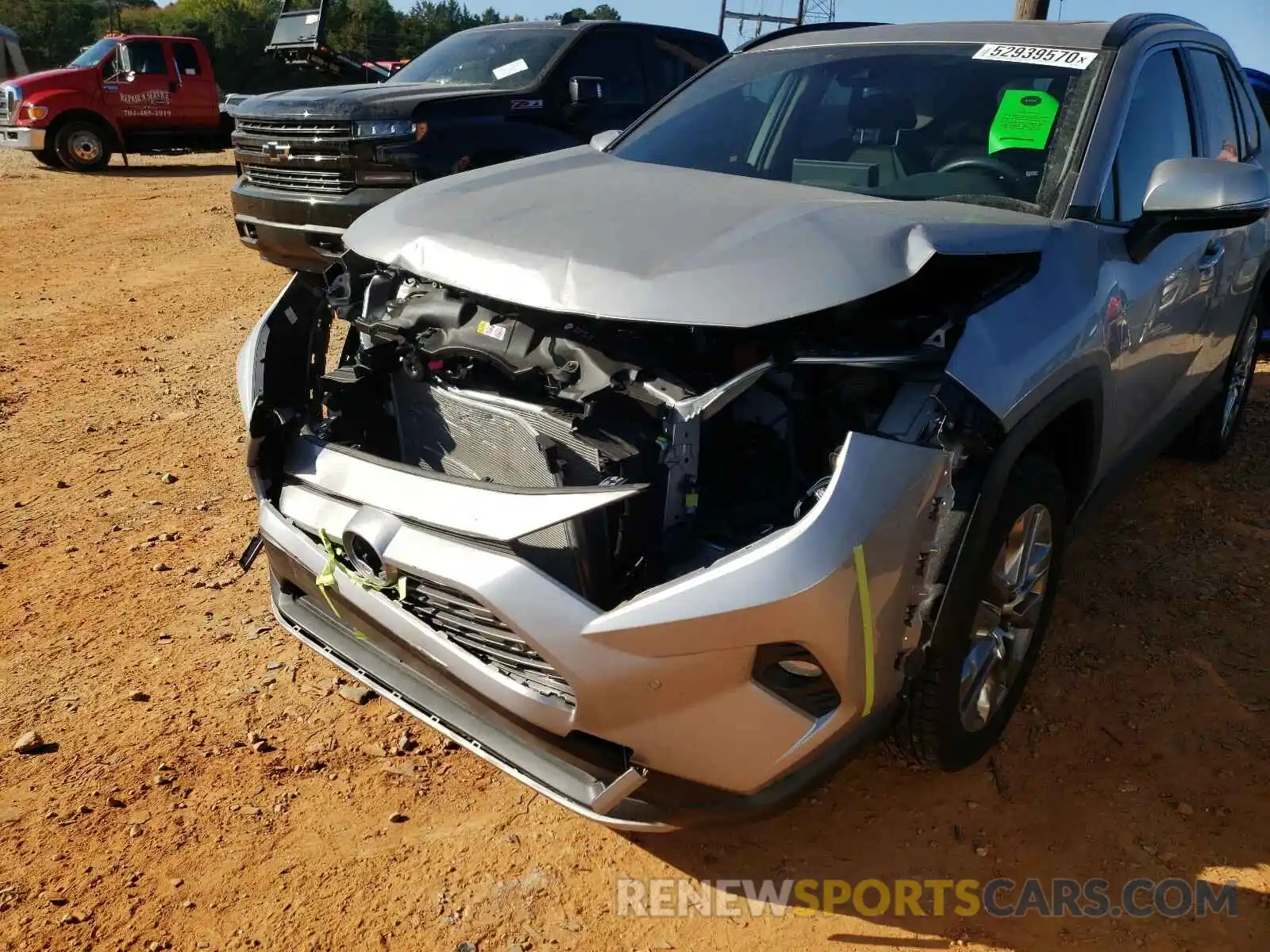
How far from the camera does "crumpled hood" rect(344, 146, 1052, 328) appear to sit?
2.23m

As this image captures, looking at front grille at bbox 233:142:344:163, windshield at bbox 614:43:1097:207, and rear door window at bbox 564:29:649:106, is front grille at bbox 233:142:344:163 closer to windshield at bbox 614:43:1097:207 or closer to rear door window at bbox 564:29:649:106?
rear door window at bbox 564:29:649:106

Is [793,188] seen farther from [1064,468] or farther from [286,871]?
[286,871]

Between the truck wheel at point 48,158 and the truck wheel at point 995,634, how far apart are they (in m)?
17.2

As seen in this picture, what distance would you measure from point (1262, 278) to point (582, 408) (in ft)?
12.1

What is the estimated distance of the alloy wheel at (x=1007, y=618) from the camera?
2527 millimetres

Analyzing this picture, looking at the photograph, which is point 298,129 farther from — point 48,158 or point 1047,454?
point 48,158

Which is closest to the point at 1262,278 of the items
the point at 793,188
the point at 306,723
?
the point at 793,188

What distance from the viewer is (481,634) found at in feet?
7.43

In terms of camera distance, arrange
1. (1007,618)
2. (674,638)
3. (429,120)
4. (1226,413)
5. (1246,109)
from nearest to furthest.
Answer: (674,638), (1007,618), (1246,109), (1226,413), (429,120)

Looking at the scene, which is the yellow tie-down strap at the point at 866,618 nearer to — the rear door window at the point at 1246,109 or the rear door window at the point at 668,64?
the rear door window at the point at 1246,109

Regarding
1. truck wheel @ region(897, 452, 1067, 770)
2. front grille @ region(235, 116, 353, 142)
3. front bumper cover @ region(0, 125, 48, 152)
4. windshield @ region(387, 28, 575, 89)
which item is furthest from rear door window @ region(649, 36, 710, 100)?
front bumper cover @ region(0, 125, 48, 152)

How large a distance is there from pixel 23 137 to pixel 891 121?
53.2 ft

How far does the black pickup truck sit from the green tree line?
3112cm

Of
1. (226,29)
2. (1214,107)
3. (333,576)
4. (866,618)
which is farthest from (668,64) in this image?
(226,29)
